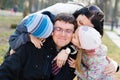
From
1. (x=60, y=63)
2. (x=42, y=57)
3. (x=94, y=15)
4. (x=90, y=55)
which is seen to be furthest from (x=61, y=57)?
(x=94, y=15)

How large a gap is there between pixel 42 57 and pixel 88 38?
1.53 ft

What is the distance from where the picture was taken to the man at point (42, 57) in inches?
128

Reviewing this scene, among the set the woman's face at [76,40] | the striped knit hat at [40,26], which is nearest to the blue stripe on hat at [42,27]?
the striped knit hat at [40,26]

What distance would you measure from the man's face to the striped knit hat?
0.32 feet

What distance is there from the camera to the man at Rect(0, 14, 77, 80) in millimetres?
3252

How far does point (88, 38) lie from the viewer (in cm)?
339

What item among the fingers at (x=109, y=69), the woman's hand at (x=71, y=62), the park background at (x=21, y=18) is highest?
the woman's hand at (x=71, y=62)

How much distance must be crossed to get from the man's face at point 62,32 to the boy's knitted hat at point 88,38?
99 millimetres

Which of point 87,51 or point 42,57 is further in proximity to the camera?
point 87,51

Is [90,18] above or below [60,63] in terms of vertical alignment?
above

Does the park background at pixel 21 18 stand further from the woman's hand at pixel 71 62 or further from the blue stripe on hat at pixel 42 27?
the blue stripe on hat at pixel 42 27

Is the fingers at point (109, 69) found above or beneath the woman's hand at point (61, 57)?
beneath

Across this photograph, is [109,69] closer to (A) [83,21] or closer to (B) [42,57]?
(A) [83,21]

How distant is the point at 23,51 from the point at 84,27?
2.05 feet
